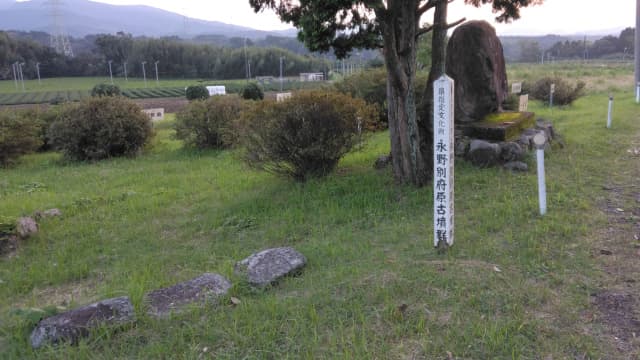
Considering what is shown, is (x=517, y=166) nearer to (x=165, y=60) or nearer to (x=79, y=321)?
(x=79, y=321)

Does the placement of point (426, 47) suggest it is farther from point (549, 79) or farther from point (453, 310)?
point (453, 310)

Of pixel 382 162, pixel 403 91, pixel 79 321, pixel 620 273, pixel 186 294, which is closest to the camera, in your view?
pixel 79 321

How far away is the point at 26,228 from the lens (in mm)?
6156

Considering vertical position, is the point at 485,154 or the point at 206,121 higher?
the point at 206,121

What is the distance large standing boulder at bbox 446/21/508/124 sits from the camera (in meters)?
9.36

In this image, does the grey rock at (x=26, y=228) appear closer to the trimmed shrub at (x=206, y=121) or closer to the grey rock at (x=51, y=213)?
the grey rock at (x=51, y=213)

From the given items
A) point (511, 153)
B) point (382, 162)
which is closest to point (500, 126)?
point (511, 153)

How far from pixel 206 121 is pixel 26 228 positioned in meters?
7.38

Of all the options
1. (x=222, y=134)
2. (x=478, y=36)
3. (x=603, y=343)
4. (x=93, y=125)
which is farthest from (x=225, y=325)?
(x=93, y=125)

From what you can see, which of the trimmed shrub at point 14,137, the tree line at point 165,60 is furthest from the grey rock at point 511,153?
the tree line at point 165,60

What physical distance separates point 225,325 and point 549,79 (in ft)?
65.8

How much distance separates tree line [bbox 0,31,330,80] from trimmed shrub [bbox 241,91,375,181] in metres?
77.0

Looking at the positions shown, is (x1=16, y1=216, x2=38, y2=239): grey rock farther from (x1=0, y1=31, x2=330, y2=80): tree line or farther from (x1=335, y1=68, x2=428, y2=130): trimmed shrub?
(x1=0, y1=31, x2=330, y2=80): tree line

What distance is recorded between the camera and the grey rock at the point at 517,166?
7812 millimetres
